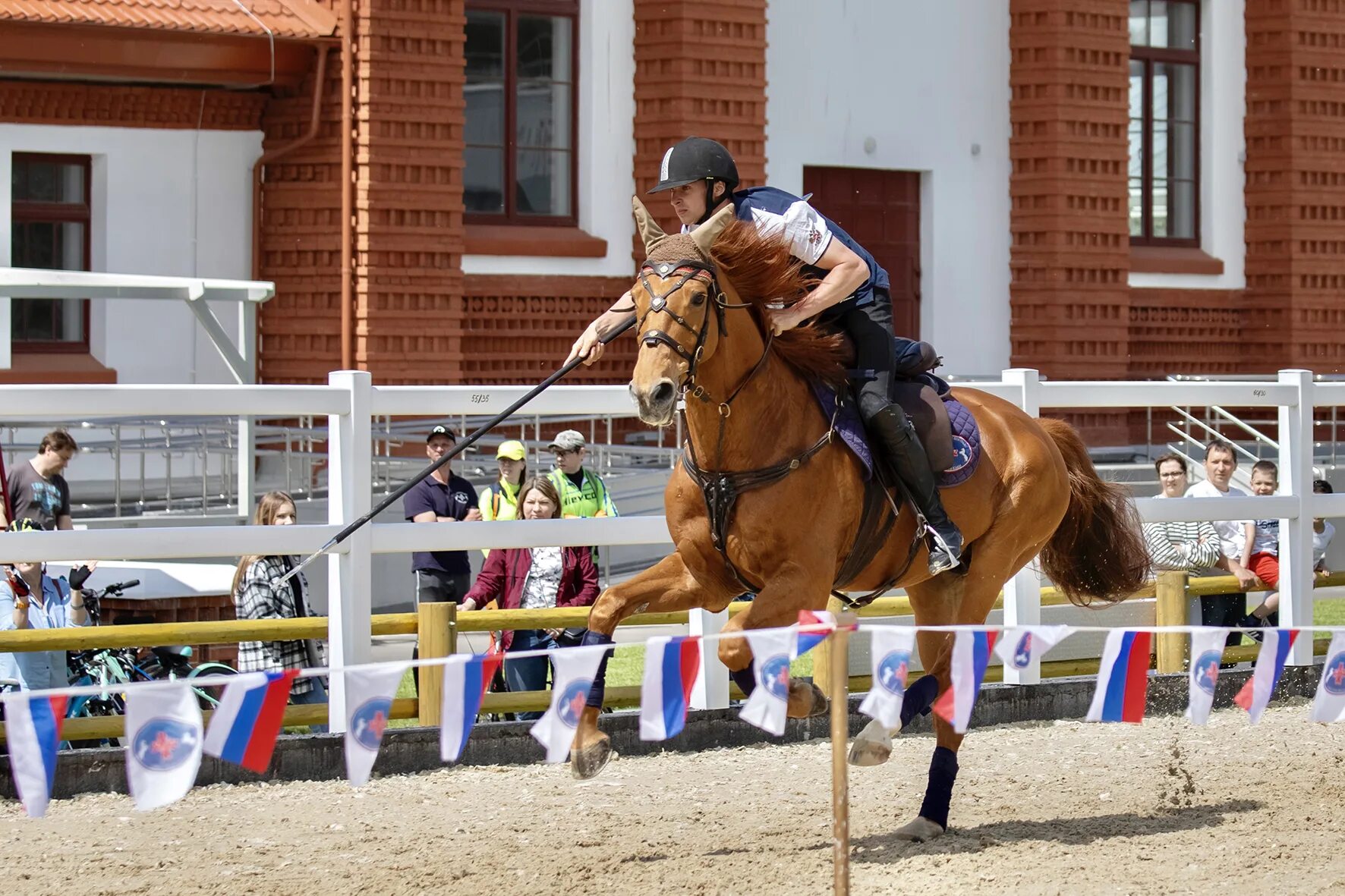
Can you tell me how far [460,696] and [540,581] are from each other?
153 inches

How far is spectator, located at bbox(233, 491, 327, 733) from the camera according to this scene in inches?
316

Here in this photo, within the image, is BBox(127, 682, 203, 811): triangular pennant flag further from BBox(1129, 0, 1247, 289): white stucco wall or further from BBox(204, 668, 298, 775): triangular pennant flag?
BBox(1129, 0, 1247, 289): white stucco wall

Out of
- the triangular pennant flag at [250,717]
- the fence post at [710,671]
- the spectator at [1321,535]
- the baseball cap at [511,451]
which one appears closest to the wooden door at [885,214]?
the spectator at [1321,535]

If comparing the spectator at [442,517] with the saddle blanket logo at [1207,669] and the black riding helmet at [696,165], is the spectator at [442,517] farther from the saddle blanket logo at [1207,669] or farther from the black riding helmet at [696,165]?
the saddle blanket logo at [1207,669]

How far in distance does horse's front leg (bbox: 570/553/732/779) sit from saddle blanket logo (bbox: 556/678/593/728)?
44 cm

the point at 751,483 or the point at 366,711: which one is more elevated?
the point at 751,483

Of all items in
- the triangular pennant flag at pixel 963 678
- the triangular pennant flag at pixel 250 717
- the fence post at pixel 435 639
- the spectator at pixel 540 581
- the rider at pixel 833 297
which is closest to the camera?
the triangular pennant flag at pixel 250 717

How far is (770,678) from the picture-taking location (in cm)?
548

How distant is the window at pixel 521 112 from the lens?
17.4 m

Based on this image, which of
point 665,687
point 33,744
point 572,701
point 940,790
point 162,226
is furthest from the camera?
point 162,226

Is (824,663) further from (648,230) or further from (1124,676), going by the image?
(648,230)

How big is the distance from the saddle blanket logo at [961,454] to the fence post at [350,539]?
8.02 feet

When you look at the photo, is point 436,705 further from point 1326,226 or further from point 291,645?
point 1326,226

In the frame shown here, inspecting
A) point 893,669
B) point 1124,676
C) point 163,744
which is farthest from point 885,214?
point 163,744
